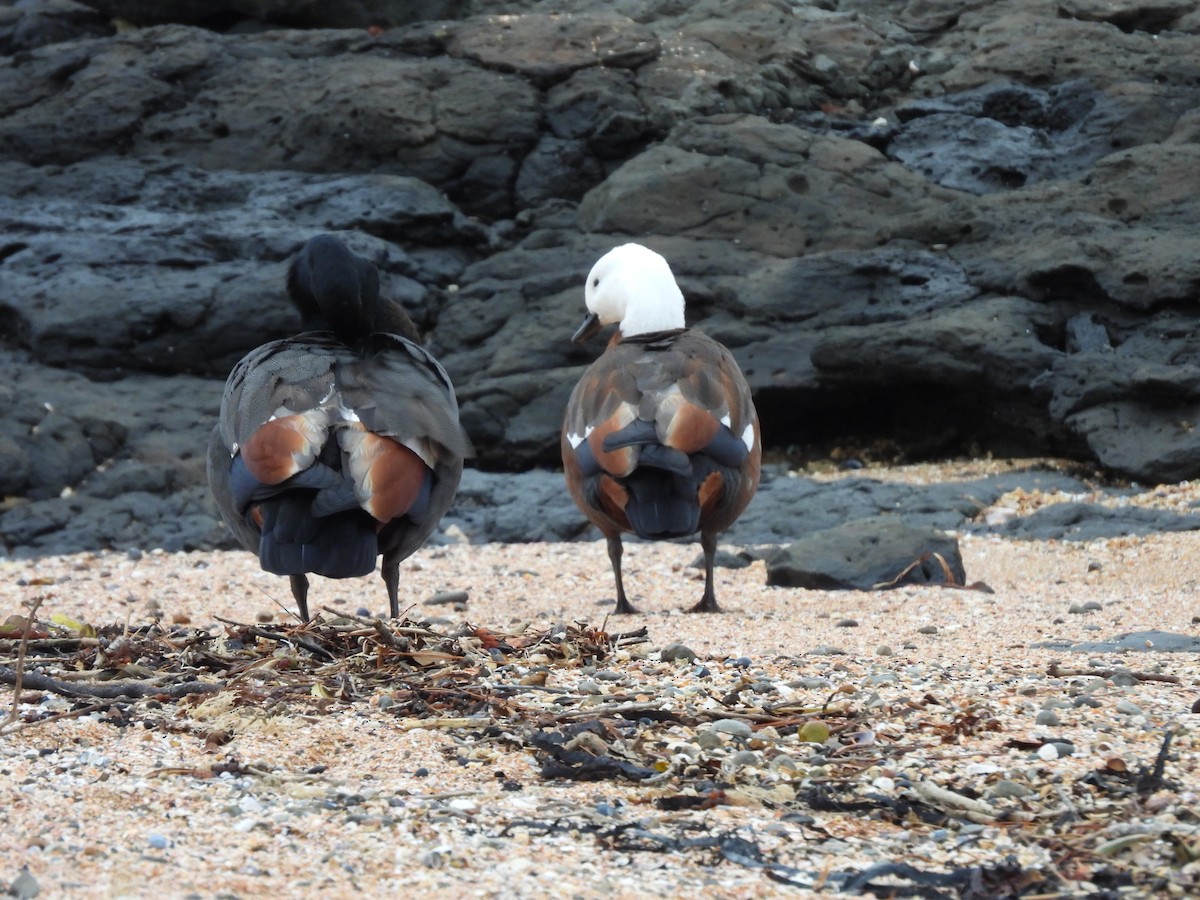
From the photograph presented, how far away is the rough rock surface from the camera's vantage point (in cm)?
1044

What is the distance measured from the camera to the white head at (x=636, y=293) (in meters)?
8.23

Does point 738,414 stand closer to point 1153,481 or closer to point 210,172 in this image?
point 1153,481

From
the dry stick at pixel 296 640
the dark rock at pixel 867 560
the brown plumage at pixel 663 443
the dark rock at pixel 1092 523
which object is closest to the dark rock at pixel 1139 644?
the brown plumage at pixel 663 443

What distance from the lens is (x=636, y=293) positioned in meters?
8.30

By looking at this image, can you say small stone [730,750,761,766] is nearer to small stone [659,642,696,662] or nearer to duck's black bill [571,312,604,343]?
small stone [659,642,696,662]

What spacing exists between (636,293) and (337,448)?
11.0 ft

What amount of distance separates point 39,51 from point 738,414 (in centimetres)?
980

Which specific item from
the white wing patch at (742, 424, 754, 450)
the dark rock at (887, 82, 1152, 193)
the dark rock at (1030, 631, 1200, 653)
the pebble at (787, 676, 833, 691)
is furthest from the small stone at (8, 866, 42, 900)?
the dark rock at (887, 82, 1152, 193)

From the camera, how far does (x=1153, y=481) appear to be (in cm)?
962

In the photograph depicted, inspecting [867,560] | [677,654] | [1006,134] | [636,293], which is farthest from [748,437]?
[1006,134]

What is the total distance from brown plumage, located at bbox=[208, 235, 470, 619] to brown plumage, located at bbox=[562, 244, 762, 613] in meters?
0.75

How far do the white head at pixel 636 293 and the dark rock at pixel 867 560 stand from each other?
1444 millimetres

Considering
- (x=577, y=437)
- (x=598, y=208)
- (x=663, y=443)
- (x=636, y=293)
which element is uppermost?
(x=663, y=443)

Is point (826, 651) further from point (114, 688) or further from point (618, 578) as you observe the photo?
point (618, 578)
